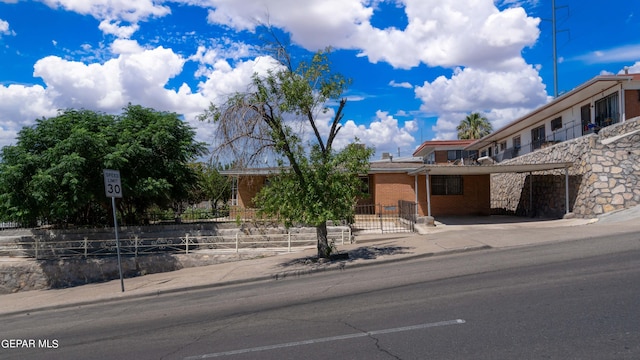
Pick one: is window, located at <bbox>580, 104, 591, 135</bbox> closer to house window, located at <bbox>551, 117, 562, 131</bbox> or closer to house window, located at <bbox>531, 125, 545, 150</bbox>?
house window, located at <bbox>551, 117, 562, 131</bbox>

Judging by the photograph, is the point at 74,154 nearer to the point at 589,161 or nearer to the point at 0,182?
the point at 0,182

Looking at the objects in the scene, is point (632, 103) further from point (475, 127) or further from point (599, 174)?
point (475, 127)

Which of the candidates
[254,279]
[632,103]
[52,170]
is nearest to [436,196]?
[632,103]

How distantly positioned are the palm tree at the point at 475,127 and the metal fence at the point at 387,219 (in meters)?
31.7

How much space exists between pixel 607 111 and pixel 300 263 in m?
16.5

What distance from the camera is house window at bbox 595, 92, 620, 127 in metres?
19.7

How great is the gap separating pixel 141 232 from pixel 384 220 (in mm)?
11403

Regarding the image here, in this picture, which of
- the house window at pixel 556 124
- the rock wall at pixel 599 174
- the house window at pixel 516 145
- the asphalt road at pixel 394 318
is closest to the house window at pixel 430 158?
the house window at pixel 516 145

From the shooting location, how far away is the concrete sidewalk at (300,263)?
12008 millimetres

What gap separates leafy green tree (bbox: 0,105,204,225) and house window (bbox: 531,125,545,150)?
63.4 ft

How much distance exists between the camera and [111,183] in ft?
39.1

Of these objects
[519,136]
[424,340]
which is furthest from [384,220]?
[424,340]

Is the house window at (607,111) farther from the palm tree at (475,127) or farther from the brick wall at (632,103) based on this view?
the palm tree at (475,127)

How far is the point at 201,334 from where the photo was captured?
6.71 m
